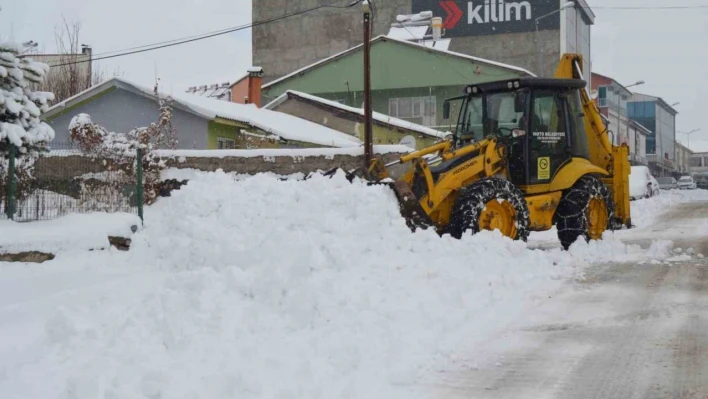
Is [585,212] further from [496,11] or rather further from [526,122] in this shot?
[496,11]

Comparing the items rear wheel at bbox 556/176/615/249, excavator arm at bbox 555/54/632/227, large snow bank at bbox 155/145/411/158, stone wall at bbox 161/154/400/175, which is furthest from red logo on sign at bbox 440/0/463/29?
rear wheel at bbox 556/176/615/249

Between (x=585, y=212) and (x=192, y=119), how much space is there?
16.5m

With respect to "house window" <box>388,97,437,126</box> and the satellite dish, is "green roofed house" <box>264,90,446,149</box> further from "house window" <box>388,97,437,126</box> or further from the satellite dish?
"house window" <box>388,97,437,126</box>

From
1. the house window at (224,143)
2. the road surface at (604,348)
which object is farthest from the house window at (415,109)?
the road surface at (604,348)

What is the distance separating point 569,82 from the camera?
12.9 m

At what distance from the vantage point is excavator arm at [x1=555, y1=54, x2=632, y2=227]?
1345 cm

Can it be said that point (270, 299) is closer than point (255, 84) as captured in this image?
Yes

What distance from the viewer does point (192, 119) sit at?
85.0ft

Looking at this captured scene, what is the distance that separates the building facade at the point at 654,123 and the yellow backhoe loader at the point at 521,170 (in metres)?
88.7

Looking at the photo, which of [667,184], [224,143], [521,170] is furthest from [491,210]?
[667,184]

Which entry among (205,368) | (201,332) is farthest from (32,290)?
(205,368)

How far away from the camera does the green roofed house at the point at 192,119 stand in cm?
2514

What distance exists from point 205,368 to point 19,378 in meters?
1.23

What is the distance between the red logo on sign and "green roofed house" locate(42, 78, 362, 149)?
86.8 ft
